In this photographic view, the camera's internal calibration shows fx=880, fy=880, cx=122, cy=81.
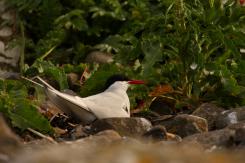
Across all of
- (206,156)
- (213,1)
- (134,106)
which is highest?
(206,156)

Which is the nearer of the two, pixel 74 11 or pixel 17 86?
pixel 17 86

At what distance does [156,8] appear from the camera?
10.4 m

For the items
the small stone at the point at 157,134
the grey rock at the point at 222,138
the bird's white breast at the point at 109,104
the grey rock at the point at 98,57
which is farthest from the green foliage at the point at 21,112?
the grey rock at the point at 98,57

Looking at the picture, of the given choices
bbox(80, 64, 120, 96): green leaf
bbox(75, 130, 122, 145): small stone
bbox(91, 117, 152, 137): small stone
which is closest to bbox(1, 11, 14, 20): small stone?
bbox(80, 64, 120, 96): green leaf

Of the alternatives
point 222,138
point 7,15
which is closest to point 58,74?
point 7,15

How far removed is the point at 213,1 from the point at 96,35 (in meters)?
2.77

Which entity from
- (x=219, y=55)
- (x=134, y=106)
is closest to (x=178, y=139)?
(x=134, y=106)

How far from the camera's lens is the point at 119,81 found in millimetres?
8219

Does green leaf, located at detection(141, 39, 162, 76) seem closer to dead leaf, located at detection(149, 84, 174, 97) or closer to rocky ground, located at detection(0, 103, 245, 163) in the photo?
dead leaf, located at detection(149, 84, 174, 97)

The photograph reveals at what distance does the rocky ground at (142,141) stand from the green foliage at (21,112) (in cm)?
11

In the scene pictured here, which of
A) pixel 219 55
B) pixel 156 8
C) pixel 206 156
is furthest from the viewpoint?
pixel 156 8

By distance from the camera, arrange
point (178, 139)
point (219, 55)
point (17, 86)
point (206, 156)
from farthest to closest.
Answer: point (219, 55) < point (17, 86) < point (178, 139) < point (206, 156)

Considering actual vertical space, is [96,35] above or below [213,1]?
below

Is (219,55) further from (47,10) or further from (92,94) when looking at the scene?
(47,10)
